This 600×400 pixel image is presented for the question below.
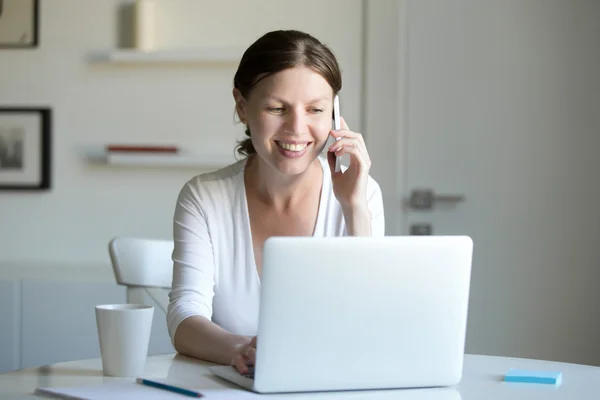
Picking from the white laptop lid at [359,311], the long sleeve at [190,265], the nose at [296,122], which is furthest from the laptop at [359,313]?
the nose at [296,122]

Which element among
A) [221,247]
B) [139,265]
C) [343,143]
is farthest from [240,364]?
[139,265]

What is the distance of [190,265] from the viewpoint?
5.73ft

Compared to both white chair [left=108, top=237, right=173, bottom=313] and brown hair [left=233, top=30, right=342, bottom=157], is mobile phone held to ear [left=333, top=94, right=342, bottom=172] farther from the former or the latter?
white chair [left=108, top=237, right=173, bottom=313]

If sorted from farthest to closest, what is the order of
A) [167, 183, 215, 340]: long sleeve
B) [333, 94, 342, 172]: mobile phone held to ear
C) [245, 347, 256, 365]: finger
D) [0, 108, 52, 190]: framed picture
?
[0, 108, 52, 190]: framed picture, [333, 94, 342, 172]: mobile phone held to ear, [167, 183, 215, 340]: long sleeve, [245, 347, 256, 365]: finger

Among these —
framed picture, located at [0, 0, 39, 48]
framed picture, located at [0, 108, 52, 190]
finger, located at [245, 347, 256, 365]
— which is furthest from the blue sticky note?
framed picture, located at [0, 0, 39, 48]

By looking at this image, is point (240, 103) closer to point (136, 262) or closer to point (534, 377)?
point (136, 262)

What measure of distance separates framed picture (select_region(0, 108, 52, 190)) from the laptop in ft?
8.14

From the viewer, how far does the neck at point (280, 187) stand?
6.43ft

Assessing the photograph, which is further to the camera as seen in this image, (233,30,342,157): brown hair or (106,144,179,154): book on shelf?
(106,144,179,154): book on shelf

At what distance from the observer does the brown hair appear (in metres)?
1.81

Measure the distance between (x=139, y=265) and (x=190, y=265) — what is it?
39cm

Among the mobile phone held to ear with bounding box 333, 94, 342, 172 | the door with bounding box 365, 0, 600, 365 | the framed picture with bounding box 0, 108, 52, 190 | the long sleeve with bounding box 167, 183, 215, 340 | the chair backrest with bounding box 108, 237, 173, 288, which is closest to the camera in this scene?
the long sleeve with bounding box 167, 183, 215, 340

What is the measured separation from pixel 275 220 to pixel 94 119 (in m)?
1.80

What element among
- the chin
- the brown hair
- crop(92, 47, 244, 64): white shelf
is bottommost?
the chin
